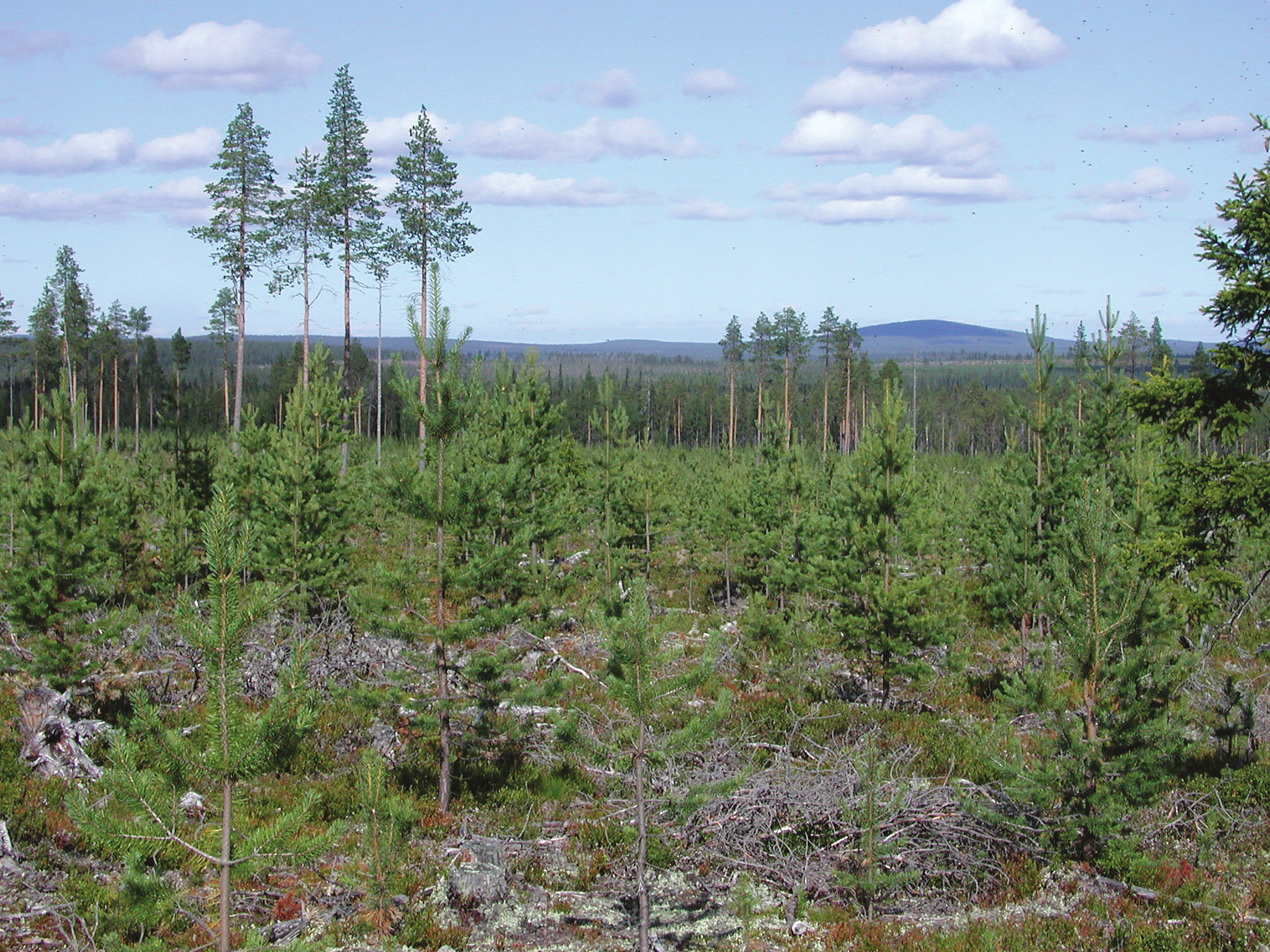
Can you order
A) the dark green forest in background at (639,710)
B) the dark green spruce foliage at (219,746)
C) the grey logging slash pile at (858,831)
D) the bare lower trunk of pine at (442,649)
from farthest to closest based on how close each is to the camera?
the bare lower trunk of pine at (442,649) < the grey logging slash pile at (858,831) < the dark green forest in background at (639,710) < the dark green spruce foliage at (219,746)

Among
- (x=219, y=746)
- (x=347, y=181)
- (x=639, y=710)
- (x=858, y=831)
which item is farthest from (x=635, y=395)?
(x=219, y=746)

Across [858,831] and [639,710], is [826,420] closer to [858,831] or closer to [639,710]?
[858,831]

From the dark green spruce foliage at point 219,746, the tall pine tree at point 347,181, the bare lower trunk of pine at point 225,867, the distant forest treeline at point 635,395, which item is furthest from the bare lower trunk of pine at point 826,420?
the bare lower trunk of pine at point 225,867

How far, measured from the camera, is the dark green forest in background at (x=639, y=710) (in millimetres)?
6781

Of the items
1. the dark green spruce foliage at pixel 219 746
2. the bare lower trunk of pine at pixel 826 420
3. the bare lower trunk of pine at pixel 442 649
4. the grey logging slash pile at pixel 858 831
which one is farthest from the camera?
the bare lower trunk of pine at pixel 826 420

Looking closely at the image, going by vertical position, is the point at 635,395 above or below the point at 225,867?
above

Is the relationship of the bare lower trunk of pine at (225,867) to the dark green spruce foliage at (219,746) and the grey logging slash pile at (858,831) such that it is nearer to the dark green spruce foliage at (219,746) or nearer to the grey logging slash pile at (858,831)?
the dark green spruce foliage at (219,746)

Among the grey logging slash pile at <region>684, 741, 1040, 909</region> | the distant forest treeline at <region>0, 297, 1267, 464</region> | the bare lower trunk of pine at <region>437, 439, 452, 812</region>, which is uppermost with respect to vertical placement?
the distant forest treeline at <region>0, 297, 1267, 464</region>

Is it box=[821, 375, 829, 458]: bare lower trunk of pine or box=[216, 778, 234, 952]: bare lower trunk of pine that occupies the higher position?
box=[821, 375, 829, 458]: bare lower trunk of pine

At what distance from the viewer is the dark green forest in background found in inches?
267

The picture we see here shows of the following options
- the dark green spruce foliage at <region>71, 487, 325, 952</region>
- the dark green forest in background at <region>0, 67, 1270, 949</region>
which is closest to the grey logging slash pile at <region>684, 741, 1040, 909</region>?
the dark green forest in background at <region>0, 67, 1270, 949</region>

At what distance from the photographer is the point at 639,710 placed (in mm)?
6398

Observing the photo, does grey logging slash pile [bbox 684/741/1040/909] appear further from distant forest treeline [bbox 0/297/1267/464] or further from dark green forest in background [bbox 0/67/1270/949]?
distant forest treeline [bbox 0/297/1267/464]

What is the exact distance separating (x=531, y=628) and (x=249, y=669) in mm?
6134
